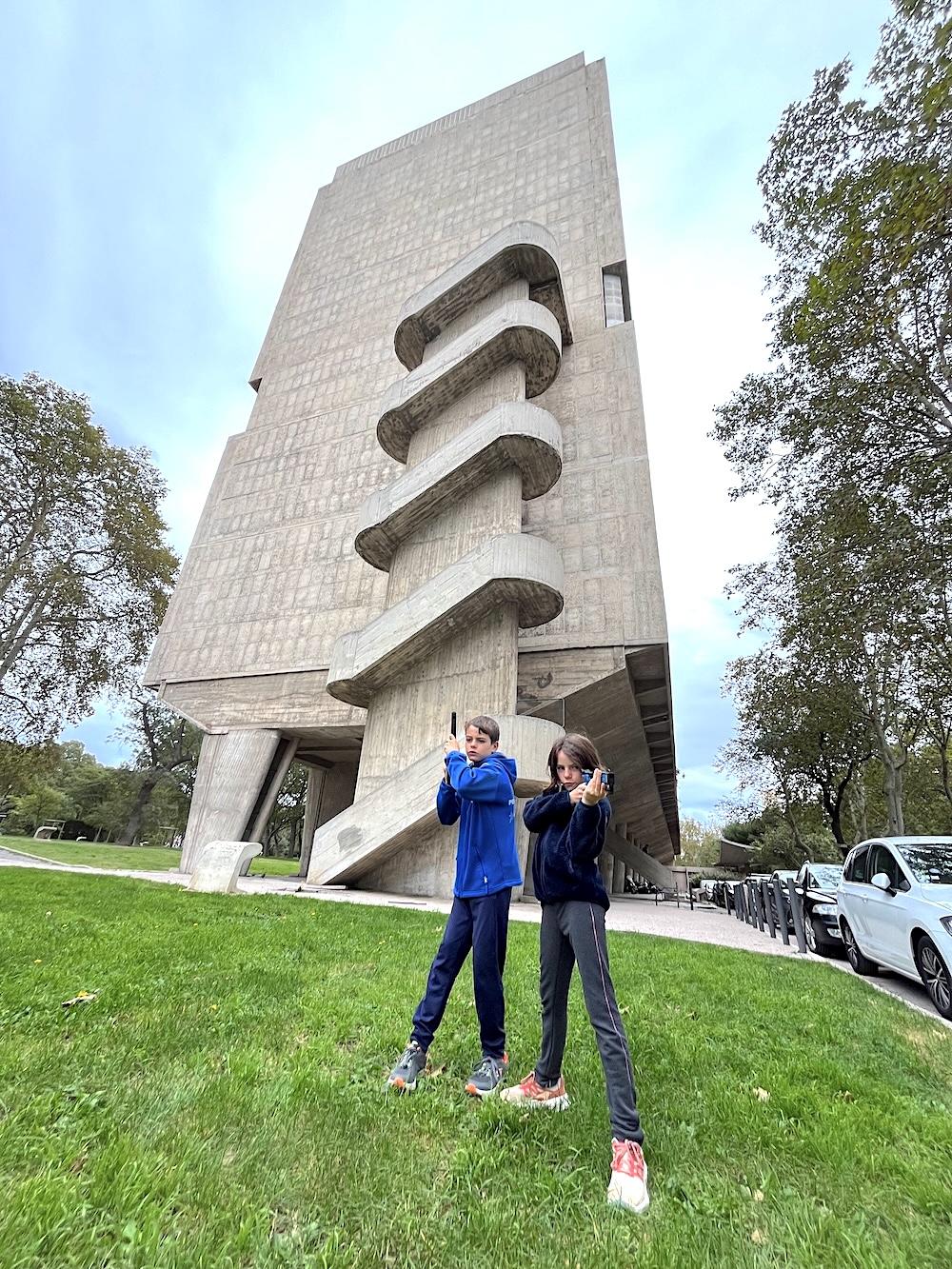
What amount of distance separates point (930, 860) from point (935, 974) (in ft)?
4.60

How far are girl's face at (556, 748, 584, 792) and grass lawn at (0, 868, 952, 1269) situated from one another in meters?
1.39

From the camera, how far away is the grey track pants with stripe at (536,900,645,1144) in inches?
93.2

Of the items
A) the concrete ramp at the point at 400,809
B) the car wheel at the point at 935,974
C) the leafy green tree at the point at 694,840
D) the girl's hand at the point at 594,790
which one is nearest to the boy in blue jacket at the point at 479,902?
the girl's hand at the point at 594,790

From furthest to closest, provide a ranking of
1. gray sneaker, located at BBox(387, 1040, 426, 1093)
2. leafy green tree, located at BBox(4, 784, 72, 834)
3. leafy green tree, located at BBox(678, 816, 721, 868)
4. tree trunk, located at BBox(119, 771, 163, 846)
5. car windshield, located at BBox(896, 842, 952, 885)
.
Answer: leafy green tree, located at BBox(678, 816, 721, 868), leafy green tree, located at BBox(4, 784, 72, 834), tree trunk, located at BBox(119, 771, 163, 846), car windshield, located at BBox(896, 842, 952, 885), gray sneaker, located at BBox(387, 1040, 426, 1093)

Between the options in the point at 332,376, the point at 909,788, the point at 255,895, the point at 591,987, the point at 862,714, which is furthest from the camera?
the point at 909,788

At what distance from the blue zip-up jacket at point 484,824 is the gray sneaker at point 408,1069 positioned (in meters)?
0.73

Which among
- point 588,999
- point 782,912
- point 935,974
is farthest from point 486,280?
point 588,999

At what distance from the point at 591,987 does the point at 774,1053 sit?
80.9 inches

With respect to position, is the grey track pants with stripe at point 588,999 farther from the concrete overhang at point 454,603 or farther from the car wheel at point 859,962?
the concrete overhang at point 454,603

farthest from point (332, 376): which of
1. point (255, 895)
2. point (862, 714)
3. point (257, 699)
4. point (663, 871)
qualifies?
point (663, 871)

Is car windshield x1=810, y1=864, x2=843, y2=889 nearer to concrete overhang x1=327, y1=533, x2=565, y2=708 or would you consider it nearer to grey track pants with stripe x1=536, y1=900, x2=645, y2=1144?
concrete overhang x1=327, y1=533, x2=565, y2=708

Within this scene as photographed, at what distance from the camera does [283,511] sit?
2511cm

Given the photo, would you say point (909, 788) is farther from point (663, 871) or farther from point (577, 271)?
point (577, 271)

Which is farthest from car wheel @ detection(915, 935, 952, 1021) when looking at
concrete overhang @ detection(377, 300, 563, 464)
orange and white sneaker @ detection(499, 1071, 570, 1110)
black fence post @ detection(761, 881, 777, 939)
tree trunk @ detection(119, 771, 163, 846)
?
tree trunk @ detection(119, 771, 163, 846)
